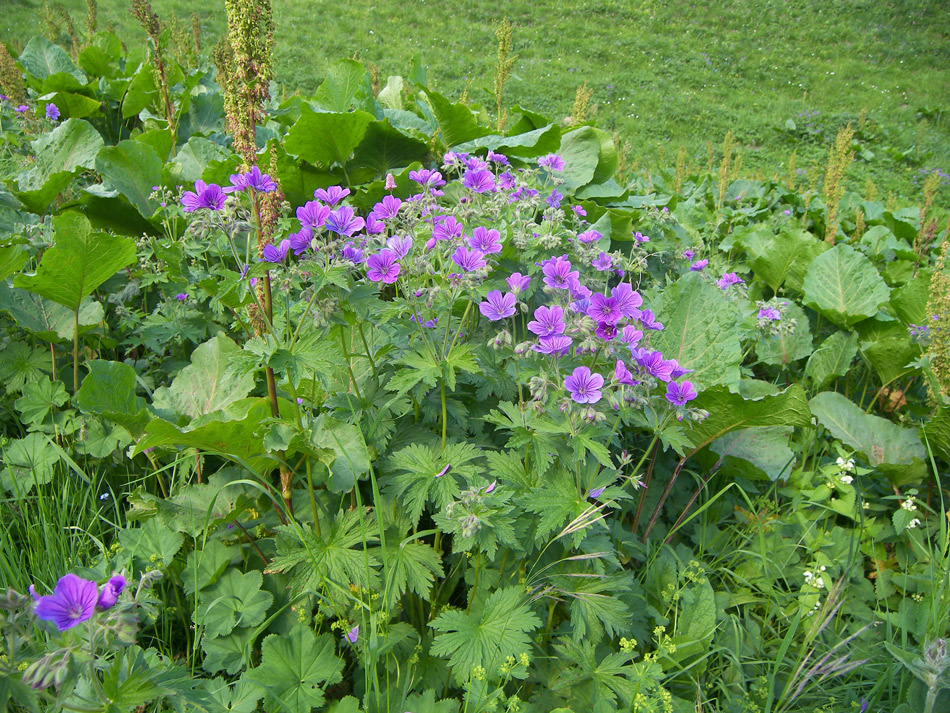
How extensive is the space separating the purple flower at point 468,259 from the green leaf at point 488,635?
29.7 inches

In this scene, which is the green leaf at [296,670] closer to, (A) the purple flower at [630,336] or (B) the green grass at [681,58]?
(A) the purple flower at [630,336]

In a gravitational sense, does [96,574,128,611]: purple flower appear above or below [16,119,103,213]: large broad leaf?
below

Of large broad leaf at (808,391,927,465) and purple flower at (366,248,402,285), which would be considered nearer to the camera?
purple flower at (366,248,402,285)

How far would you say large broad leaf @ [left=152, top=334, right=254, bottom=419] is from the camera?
74.9 inches

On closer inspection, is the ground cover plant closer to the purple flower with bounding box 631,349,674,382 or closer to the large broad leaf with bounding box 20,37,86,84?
the purple flower with bounding box 631,349,674,382

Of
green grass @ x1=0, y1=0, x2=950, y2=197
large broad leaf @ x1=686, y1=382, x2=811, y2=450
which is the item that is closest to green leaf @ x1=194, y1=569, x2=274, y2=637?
large broad leaf @ x1=686, y1=382, x2=811, y2=450

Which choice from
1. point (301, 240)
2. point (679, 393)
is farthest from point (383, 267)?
point (679, 393)

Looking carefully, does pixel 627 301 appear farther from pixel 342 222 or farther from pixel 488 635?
pixel 488 635

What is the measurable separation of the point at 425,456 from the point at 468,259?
19.2 inches

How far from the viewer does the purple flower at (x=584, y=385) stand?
1.31 metres

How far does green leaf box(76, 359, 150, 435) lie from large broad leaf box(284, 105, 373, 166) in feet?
3.80

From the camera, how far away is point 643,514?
201 cm

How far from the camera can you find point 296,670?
139 cm

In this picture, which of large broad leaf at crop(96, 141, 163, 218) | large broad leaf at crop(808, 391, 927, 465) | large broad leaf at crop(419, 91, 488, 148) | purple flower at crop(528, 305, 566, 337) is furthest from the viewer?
large broad leaf at crop(419, 91, 488, 148)
